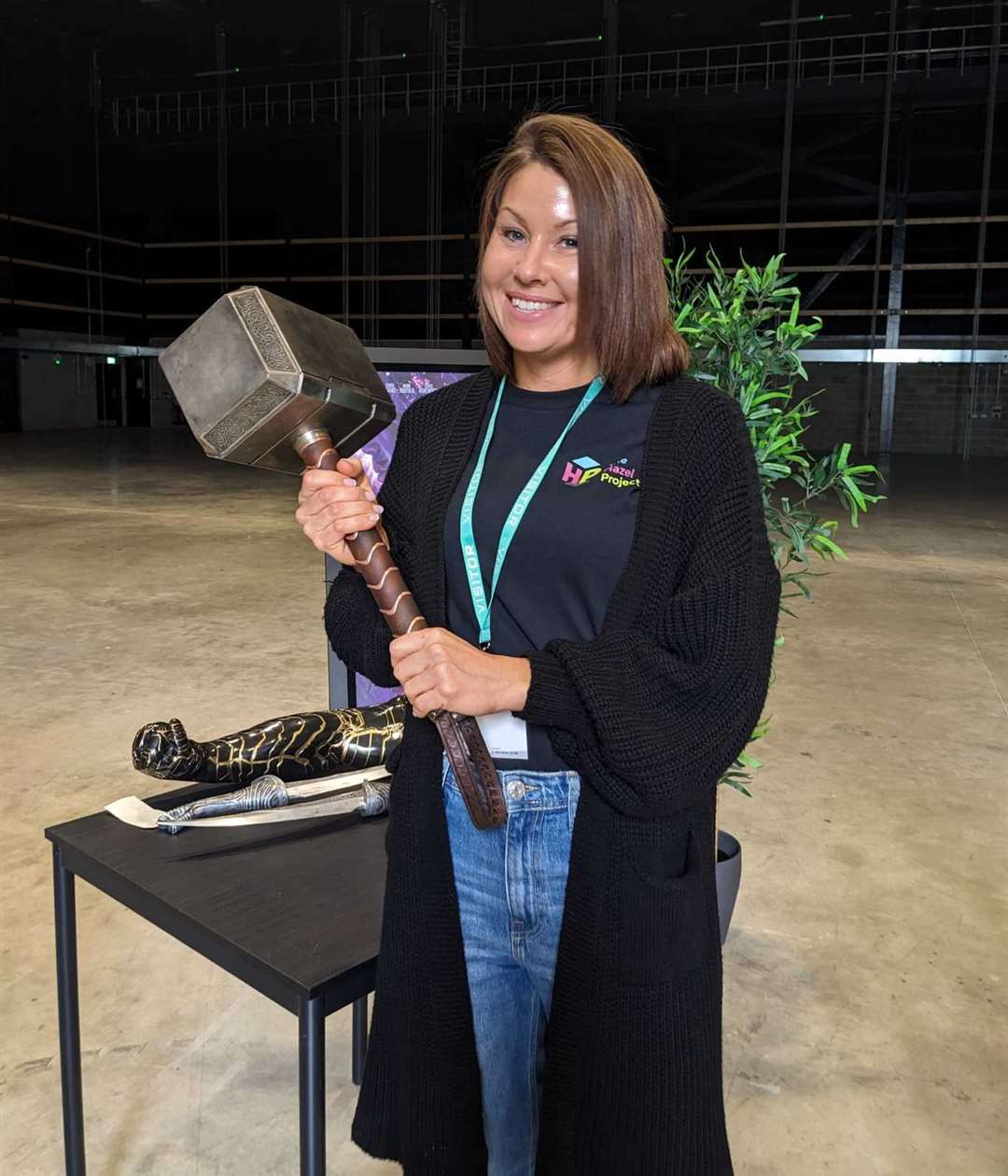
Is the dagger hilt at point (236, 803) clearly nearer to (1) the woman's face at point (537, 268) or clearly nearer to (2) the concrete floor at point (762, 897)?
(2) the concrete floor at point (762, 897)

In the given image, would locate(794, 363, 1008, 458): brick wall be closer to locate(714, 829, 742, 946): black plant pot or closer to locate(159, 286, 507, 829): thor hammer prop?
locate(714, 829, 742, 946): black plant pot

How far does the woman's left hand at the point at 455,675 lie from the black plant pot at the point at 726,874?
1679mm

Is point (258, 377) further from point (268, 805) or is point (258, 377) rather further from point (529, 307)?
point (268, 805)

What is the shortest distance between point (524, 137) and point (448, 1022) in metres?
1.01

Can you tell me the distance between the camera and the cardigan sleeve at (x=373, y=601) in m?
1.30

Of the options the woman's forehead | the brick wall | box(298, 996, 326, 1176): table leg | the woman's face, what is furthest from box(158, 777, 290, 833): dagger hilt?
the brick wall

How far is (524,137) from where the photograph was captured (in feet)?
3.79

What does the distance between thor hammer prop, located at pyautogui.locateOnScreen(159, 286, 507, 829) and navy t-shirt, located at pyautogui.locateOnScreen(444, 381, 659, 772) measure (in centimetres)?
7

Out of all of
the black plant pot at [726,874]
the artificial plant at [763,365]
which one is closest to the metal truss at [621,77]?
the artificial plant at [763,365]

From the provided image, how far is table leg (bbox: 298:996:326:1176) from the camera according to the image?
130cm

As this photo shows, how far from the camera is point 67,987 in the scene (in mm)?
1676

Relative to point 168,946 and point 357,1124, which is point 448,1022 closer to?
point 357,1124

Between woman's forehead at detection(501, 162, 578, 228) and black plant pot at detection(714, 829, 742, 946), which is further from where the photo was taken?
black plant pot at detection(714, 829, 742, 946)

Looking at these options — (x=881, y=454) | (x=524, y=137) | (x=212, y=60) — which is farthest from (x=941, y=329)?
(x=524, y=137)
